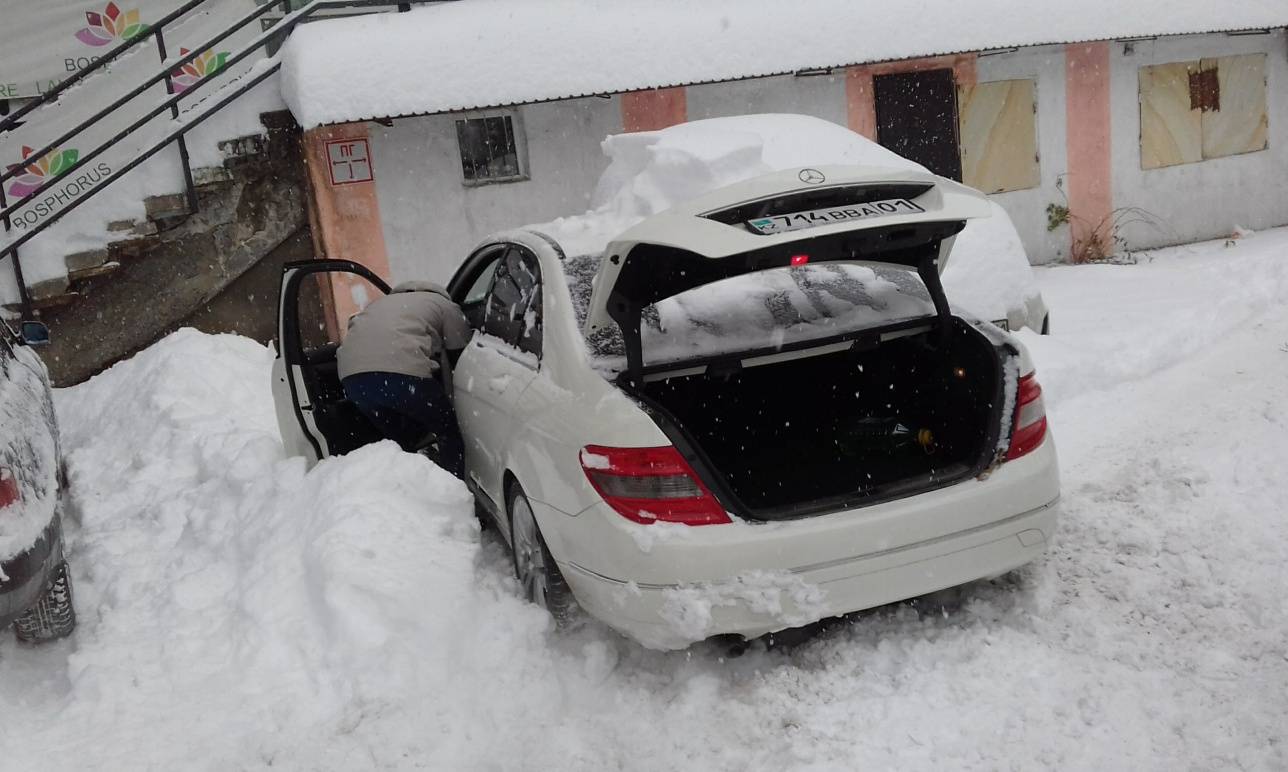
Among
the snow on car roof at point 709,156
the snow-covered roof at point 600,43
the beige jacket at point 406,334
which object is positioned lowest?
the beige jacket at point 406,334

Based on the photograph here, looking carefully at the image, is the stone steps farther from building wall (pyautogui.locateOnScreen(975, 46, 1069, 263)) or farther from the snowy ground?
building wall (pyautogui.locateOnScreen(975, 46, 1069, 263))

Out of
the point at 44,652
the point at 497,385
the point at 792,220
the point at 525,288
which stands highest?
the point at 792,220

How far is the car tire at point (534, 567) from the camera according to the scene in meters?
3.82

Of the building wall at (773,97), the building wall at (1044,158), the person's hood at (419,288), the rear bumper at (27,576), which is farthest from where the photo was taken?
the building wall at (1044,158)

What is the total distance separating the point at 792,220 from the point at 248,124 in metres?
7.95

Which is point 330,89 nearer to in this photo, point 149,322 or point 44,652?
point 149,322

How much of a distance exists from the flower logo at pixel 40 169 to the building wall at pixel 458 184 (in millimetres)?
3682

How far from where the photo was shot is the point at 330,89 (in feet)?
29.7

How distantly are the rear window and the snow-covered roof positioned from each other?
228 inches

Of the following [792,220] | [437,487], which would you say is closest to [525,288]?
[437,487]

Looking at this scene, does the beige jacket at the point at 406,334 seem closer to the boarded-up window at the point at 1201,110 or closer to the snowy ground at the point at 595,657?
the snowy ground at the point at 595,657

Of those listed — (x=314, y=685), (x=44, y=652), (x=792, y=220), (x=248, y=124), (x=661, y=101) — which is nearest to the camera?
(x=792, y=220)

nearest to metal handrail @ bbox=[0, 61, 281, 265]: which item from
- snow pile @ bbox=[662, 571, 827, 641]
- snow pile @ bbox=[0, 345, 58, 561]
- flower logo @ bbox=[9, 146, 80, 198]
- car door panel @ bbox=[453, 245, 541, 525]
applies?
flower logo @ bbox=[9, 146, 80, 198]

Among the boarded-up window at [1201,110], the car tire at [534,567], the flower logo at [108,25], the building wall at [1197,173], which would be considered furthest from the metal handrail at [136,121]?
the boarded-up window at [1201,110]
